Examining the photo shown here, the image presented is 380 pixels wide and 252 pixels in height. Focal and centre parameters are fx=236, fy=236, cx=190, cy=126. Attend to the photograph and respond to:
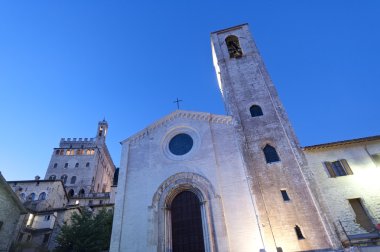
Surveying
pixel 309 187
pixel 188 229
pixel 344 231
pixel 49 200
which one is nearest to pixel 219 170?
pixel 188 229

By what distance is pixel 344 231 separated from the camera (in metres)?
12.9

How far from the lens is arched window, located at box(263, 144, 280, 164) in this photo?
15.8 metres

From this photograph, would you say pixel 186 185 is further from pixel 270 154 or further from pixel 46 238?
pixel 46 238

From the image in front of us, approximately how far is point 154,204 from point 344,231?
11101 mm

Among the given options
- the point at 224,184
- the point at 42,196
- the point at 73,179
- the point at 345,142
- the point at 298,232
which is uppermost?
the point at 73,179

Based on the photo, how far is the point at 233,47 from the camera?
23.6m

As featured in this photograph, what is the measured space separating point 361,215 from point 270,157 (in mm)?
5879

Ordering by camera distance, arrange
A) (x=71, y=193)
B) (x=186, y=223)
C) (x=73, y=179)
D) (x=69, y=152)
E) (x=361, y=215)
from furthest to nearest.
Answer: (x=69, y=152) < (x=73, y=179) < (x=71, y=193) < (x=186, y=223) < (x=361, y=215)

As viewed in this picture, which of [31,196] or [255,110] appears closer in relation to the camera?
[255,110]

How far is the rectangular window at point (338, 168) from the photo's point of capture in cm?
1520

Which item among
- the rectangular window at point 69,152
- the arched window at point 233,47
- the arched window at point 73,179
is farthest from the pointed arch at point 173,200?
the rectangular window at point 69,152

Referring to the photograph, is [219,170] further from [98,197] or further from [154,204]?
[98,197]

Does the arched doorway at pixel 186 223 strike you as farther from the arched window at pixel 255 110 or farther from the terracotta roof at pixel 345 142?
the terracotta roof at pixel 345 142

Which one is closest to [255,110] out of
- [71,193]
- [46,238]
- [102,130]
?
[46,238]
